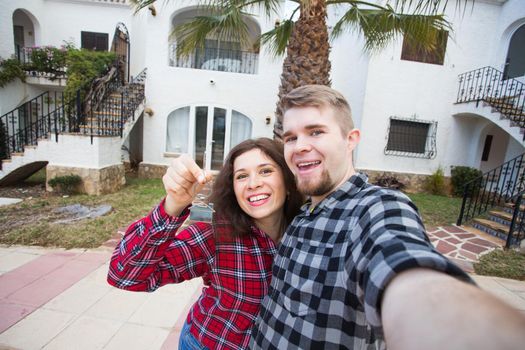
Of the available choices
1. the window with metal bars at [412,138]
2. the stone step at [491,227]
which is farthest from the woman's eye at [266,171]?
the window with metal bars at [412,138]

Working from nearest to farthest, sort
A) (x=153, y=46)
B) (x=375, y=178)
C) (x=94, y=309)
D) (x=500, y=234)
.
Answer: (x=94, y=309)
(x=500, y=234)
(x=153, y=46)
(x=375, y=178)

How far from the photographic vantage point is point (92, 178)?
678cm

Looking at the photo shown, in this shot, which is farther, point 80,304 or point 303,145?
point 80,304

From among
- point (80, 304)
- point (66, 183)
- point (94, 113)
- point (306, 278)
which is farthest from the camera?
point (94, 113)

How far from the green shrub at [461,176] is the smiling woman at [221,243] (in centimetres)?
1051

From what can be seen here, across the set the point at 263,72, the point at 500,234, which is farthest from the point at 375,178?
the point at 263,72

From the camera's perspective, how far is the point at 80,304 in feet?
9.07


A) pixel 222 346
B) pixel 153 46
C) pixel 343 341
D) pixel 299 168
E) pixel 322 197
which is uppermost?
pixel 153 46

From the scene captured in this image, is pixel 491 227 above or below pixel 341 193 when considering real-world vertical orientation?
below

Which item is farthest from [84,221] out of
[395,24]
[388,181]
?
[388,181]

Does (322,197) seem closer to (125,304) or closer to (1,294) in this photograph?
(125,304)

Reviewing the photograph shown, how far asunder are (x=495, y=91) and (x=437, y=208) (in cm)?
502

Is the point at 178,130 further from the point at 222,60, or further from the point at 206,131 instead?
the point at 222,60

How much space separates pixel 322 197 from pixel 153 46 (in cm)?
971
